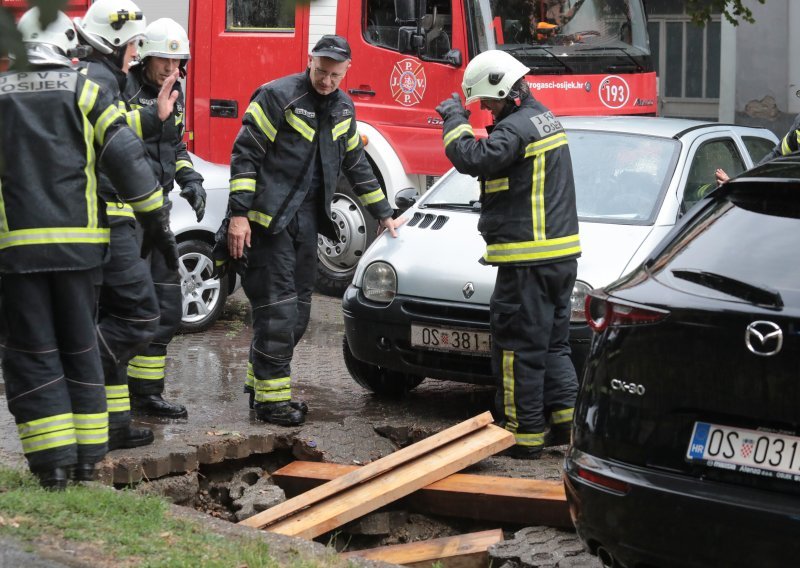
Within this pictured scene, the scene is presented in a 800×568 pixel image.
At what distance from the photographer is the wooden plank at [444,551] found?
15.7 ft

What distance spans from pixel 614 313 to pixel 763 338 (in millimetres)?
557

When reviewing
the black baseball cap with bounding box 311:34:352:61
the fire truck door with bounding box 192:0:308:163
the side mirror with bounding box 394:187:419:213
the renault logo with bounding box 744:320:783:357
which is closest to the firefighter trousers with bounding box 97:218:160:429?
the black baseball cap with bounding box 311:34:352:61

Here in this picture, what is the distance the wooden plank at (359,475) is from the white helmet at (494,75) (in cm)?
153

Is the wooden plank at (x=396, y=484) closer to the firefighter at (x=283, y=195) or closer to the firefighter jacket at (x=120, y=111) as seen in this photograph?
the firefighter at (x=283, y=195)

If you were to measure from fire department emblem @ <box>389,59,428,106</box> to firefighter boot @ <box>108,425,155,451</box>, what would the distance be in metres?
5.36

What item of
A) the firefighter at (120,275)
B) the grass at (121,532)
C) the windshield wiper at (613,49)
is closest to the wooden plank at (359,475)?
the grass at (121,532)

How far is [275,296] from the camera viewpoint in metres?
6.27

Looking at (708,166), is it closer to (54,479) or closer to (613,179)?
(613,179)

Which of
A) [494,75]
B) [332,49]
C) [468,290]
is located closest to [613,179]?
[468,290]

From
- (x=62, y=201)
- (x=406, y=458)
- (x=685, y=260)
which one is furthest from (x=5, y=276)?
(x=685, y=260)

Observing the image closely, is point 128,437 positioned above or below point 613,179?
below

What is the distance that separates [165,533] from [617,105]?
7356mm

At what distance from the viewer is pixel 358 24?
10508 mm

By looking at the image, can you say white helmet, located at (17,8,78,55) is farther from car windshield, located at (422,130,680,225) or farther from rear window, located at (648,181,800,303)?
car windshield, located at (422,130,680,225)
